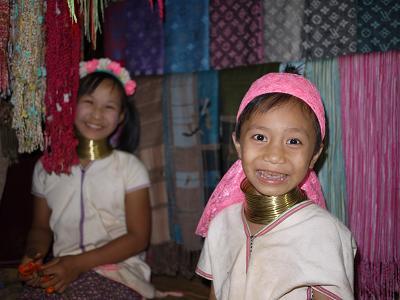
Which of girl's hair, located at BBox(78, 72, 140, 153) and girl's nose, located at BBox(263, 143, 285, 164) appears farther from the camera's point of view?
girl's hair, located at BBox(78, 72, 140, 153)

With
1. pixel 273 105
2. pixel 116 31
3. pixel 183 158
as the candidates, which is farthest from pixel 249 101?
pixel 116 31

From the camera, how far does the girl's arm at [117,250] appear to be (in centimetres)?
185

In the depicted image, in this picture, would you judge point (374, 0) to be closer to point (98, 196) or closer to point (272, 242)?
point (272, 242)

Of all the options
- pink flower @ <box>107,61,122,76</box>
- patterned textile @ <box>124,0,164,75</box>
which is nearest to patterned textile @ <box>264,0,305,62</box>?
patterned textile @ <box>124,0,164,75</box>

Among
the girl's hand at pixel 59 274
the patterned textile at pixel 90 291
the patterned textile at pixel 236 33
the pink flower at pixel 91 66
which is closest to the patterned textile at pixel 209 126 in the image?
the patterned textile at pixel 236 33

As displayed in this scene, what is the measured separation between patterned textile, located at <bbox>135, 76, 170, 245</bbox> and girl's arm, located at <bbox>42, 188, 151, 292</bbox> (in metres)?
0.31

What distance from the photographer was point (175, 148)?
2412 millimetres

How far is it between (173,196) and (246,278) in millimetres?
1165

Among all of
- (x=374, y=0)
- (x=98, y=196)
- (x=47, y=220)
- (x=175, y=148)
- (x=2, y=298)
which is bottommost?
(x=2, y=298)

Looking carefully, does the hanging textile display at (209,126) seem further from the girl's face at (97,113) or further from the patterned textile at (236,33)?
the girl's face at (97,113)

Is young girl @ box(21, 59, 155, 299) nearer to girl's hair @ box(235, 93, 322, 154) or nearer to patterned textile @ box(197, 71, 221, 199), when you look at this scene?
→ patterned textile @ box(197, 71, 221, 199)

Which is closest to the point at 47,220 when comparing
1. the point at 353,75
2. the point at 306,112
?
the point at 306,112

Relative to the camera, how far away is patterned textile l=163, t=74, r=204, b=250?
2.33m

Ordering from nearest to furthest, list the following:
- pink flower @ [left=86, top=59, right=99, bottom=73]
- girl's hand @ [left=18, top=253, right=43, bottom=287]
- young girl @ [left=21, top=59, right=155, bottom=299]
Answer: girl's hand @ [left=18, top=253, right=43, bottom=287] < young girl @ [left=21, top=59, right=155, bottom=299] < pink flower @ [left=86, top=59, right=99, bottom=73]
